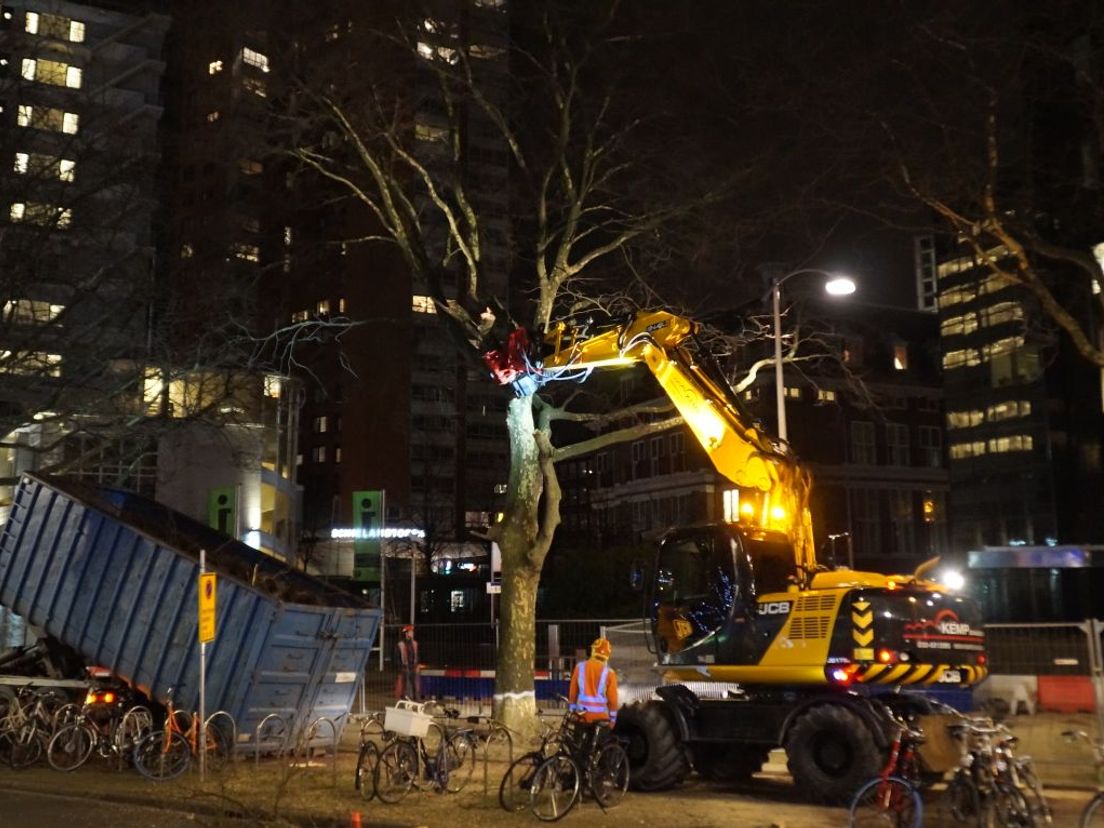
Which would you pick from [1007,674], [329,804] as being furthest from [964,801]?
[1007,674]

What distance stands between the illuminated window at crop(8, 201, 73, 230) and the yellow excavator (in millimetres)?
10589

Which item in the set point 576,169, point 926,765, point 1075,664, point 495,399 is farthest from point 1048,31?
point 495,399

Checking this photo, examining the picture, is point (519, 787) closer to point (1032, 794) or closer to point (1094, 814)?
point (1032, 794)

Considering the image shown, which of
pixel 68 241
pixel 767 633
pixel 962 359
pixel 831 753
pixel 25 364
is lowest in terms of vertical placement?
pixel 831 753

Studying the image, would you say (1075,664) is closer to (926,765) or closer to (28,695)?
(926,765)

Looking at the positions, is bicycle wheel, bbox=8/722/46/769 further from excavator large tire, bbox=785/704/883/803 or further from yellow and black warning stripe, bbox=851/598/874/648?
yellow and black warning stripe, bbox=851/598/874/648

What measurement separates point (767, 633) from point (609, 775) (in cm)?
230

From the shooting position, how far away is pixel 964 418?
69688 mm

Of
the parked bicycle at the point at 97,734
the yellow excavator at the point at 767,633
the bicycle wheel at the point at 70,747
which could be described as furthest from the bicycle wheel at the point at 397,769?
the bicycle wheel at the point at 70,747

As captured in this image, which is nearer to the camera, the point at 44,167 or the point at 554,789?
the point at 554,789

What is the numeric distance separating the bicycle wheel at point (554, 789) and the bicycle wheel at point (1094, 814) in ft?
15.7

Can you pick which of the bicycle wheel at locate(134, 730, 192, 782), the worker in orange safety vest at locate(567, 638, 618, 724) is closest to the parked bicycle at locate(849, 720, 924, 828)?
the worker in orange safety vest at locate(567, 638, 618, 724)

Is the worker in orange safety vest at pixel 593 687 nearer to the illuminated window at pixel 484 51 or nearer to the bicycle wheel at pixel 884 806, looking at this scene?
the bicycle wheel at pixel 884 806

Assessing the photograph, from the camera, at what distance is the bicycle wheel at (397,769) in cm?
1232
